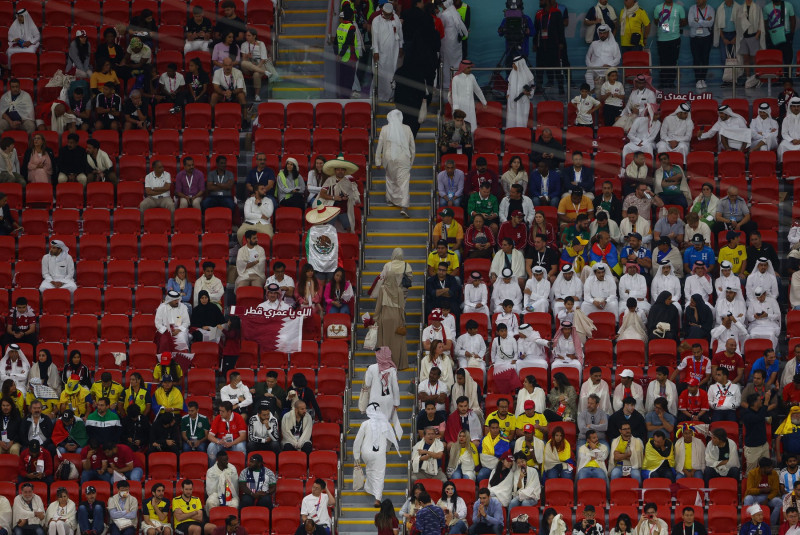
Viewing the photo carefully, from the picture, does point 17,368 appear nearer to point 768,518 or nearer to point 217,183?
point 217,183

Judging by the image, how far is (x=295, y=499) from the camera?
25766 millimetres

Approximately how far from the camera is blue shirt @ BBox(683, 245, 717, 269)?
92.9 feet

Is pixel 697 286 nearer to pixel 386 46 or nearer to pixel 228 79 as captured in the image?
pixel 386 46

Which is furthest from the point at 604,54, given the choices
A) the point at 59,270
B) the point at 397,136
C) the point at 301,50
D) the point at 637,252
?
the point at 59,270

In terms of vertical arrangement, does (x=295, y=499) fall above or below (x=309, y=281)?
below

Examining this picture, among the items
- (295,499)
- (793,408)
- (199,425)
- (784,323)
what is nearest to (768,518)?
(793,408)

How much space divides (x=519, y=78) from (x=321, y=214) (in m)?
4.87

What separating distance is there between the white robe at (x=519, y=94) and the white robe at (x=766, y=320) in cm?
598

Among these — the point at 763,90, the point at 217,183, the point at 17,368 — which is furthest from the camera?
the point at 763,90

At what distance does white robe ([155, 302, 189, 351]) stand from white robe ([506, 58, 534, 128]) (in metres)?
7.27

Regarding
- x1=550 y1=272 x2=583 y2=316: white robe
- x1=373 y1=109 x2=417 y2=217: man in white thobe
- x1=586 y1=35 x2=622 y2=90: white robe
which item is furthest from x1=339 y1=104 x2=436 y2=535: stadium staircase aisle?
x1=586 y1=35 x2=622 y2=90: white robe

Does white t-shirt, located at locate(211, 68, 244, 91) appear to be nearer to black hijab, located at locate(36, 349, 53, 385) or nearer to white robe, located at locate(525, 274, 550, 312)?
black hijab, located at locate(36, 349, 53, 385)

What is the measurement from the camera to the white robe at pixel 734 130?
30.5 m

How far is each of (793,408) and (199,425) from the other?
8.70 metres
